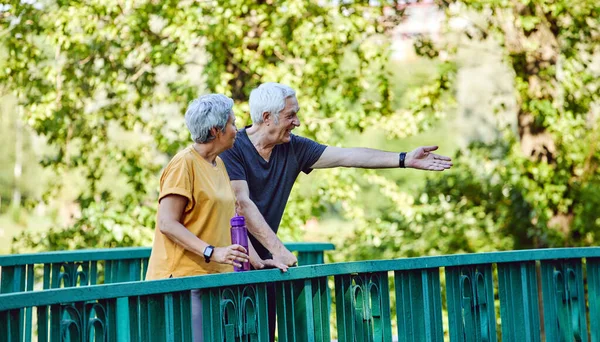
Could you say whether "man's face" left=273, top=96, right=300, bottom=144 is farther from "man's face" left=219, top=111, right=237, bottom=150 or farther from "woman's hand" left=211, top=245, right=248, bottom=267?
"woman's hand" left=211, top=245, right=248, bottom=267

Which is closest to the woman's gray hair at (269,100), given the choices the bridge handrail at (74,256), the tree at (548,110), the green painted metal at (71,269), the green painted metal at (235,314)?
the green painted metal at (235,314)

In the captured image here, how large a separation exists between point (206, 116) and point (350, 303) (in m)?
1.04

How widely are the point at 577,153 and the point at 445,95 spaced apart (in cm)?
169

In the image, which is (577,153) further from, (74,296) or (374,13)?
(74,296)

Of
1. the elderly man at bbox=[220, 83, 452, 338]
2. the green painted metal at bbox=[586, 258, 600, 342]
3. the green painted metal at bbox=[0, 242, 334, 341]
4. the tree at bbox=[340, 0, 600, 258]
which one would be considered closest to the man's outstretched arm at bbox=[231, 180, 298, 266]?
the elderly man at bbox=[220, 83, 452, 338]

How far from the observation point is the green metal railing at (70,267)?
18.6ft

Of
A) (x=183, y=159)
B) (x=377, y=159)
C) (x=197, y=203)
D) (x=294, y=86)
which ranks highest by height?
(x=294, y=86)

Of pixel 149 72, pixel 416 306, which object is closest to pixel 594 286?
pixel 416 306

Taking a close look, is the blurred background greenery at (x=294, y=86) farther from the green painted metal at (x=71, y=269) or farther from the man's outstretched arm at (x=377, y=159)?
the man's outstretched arm at (x=377, y=159)

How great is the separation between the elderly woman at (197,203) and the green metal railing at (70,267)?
1817mm

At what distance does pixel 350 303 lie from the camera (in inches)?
172

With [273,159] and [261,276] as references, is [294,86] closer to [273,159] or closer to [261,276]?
[273,159]

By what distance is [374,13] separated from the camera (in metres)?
9.78

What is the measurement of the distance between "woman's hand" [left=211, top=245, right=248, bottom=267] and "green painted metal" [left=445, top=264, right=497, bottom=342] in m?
1.20
